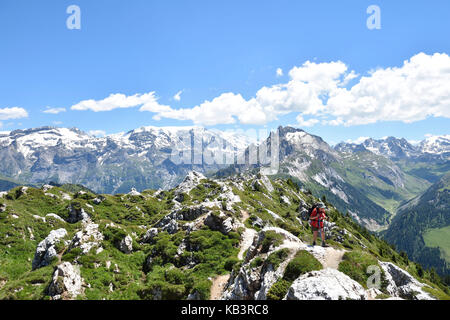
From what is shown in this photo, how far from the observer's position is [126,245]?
46.3 meters

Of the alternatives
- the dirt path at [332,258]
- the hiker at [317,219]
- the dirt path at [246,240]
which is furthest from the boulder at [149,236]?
the dirt path at [332,258]

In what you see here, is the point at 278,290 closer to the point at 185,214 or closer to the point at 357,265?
the point at 357,265

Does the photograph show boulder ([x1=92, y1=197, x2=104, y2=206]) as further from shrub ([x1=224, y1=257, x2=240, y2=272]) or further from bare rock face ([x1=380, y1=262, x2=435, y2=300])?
bare rock face ([x1=380, y1=262, x2=435, y2=300])

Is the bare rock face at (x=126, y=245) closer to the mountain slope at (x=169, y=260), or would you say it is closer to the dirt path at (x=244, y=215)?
the mountain slope at (x=169, y=260)

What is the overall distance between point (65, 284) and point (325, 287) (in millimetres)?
27645

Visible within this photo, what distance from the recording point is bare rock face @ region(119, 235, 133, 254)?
45562 millimetres

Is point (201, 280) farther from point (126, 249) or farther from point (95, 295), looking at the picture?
point (126, 249)

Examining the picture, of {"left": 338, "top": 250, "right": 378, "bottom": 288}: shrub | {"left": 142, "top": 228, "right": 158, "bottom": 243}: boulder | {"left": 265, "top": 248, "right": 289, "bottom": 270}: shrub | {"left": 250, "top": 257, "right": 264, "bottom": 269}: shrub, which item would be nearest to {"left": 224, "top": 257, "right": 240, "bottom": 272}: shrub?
{"left": 250, "top": 257, "right": 264, "bottom": 269}: shrub

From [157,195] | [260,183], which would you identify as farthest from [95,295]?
[260,183]

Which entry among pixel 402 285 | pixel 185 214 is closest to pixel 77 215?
pixel 185 214

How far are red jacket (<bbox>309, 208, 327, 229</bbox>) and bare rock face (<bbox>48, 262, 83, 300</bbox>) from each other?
2755cm

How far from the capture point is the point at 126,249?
46000 mm
